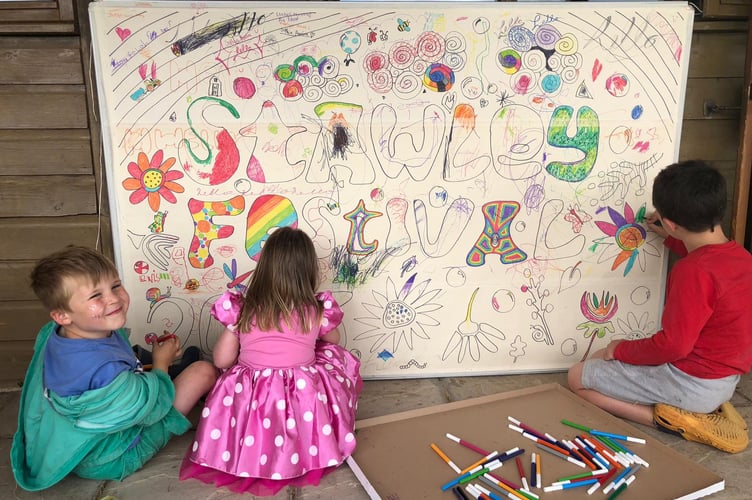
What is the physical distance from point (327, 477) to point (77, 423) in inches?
29.4

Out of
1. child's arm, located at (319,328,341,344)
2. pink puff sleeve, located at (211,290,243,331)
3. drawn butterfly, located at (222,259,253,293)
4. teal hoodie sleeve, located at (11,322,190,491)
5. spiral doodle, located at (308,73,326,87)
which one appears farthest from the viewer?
drawn butterfly, located at (222,259,253,293)

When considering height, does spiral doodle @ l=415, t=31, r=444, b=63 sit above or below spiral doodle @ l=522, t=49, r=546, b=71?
above

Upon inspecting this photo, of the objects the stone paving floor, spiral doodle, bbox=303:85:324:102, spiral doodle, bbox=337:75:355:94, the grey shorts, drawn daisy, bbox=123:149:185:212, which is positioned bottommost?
the stone paving floor

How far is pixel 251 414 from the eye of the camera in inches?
72.5

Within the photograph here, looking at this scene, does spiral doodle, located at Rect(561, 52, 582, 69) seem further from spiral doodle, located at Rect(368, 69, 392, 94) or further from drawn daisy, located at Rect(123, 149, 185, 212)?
drawn daisy, located at Rect(123, 149, 185, 212)

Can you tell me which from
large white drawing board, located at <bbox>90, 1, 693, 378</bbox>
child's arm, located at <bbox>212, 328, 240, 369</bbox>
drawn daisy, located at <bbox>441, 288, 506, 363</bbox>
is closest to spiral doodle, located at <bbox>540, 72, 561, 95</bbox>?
large white drawing board, located at <bbox>90, 1, 693, 378</bbox>

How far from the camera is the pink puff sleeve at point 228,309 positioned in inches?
76.4

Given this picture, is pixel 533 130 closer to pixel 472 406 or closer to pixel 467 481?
pixel 472 406

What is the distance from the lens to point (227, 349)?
6.57ft

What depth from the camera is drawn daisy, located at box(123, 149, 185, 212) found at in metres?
2.26

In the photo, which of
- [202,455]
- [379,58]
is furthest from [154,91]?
[202,455]

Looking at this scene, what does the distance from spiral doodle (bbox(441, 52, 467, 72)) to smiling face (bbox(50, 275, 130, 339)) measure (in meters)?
1.40

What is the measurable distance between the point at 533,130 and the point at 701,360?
3.34 ft

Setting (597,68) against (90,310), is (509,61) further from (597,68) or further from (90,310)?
(90,310)
